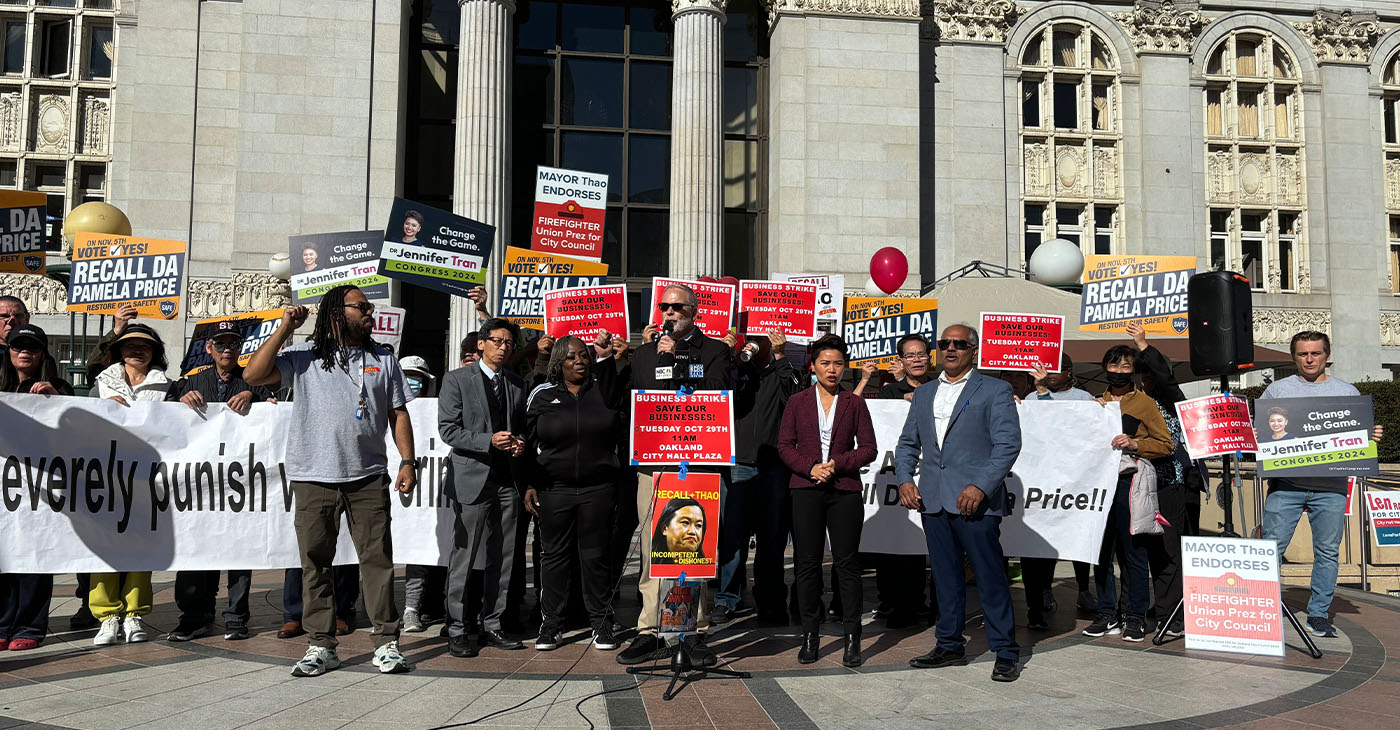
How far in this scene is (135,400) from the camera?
8.03 m

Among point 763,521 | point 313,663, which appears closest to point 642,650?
point 763,521

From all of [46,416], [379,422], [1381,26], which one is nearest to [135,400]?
[46,416]

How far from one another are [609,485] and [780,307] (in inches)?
165

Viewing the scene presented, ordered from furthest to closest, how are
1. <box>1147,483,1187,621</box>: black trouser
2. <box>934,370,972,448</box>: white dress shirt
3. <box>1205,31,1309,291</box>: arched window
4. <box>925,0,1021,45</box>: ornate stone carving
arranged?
<box>1205,31,1309,291</box>: arched window
<box>925,0,1021,45</box>: ornate stone carving
<box>1147,483,1187,621</box>: black trouser
<box>934,370,972,448</box>: white dress shirt

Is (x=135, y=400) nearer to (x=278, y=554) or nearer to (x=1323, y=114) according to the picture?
(x=278, y=554)

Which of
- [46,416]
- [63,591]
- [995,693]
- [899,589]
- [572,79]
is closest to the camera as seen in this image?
[995,693]

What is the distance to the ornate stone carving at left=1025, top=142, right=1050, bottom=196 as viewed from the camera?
2562 centimetres

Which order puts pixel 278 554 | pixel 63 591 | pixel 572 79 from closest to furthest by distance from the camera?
pixel 278 554 < pixel 63 591 < pixel 572 79

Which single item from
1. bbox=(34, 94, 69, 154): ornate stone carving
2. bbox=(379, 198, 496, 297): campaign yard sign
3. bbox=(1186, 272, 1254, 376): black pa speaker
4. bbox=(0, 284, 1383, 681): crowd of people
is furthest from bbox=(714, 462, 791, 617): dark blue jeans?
bbox=(34, 94, 69, 154): ornate stone carving

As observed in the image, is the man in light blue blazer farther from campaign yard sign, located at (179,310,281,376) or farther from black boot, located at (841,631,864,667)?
campaign yard sign, located at (179,310,281,376)

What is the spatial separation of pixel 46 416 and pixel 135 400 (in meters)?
0.62

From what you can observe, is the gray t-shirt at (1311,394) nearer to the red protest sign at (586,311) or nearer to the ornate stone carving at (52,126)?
the red protest sign at (586,311)

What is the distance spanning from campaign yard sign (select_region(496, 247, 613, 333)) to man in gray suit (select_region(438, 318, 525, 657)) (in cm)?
401

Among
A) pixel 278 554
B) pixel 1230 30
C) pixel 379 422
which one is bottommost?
pixel 278 554
